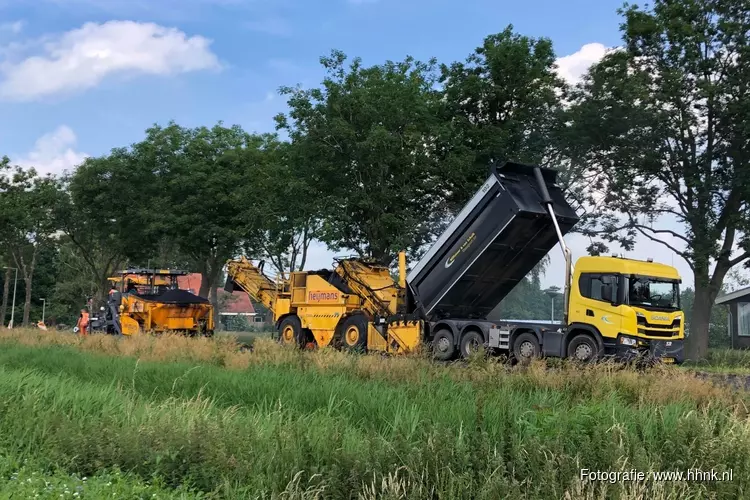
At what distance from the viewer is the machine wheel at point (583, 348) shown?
51.8 feet

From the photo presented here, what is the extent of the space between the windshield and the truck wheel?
454 cm

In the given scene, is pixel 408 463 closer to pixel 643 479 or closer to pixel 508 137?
pixel 643 479

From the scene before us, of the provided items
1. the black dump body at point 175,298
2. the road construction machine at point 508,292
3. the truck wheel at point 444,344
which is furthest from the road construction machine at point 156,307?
the truck wheel at point 444,344

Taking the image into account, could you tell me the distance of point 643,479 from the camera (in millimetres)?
4832

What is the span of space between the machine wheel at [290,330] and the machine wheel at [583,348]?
8.72m

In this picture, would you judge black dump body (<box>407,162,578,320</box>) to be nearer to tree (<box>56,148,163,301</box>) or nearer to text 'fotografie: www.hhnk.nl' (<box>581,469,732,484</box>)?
text 'fotografie: www.hhnk.nl' (<box>581,469,732,484</box>)

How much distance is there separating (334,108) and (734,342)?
74.9 feet

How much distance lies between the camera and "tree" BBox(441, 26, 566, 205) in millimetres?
24234

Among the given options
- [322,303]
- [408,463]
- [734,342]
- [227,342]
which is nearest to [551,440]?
[408,463]

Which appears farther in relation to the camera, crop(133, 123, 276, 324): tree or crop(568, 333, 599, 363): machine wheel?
crop(133, 123, 276, 324): tree

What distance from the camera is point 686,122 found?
2211cm

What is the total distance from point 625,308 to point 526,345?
246cm

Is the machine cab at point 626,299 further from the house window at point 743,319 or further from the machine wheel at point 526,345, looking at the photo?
the house window at point 743,319

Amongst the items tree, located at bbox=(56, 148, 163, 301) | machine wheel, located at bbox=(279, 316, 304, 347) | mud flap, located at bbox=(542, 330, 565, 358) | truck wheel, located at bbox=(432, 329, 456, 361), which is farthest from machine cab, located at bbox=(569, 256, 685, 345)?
tree, located at bbox=(56, 148, 163, 301)
